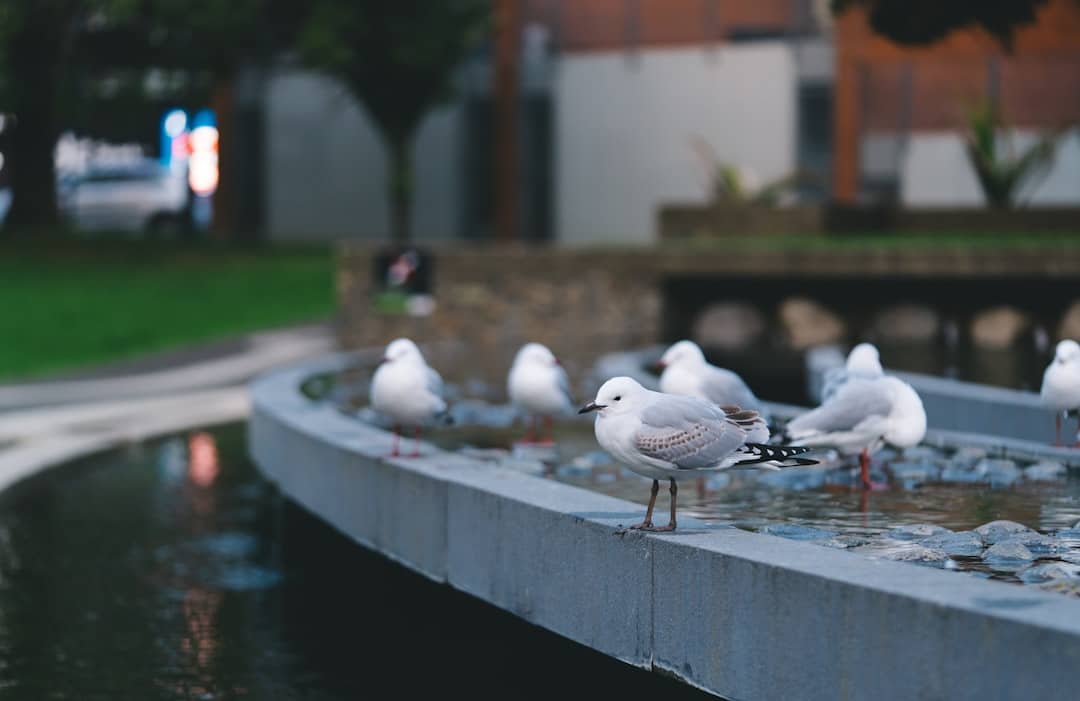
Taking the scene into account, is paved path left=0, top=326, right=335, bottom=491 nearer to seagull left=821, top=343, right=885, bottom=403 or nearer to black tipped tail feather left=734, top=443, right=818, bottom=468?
seagull left=821, top=343, right=885, bottom=403

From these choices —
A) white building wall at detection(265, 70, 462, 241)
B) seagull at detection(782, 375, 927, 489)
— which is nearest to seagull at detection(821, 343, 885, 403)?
seagull at detection(782, 375, 927, 489)

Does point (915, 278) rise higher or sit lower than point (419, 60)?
lower

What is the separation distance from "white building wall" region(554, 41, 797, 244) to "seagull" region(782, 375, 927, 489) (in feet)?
105

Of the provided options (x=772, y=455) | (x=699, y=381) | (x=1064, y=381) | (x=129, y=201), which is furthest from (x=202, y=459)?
(x=129, y=201)

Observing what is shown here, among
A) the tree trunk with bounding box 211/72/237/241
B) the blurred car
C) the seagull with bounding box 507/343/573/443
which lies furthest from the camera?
the blurred car

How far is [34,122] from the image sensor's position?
40.6 metres

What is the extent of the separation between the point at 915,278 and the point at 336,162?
89.1 feet

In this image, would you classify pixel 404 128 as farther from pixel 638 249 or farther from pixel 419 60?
pixel 638 249

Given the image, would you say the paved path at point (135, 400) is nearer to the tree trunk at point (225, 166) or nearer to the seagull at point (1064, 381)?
the seagull at point (1064, 381)

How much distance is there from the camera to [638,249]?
82.6 ft

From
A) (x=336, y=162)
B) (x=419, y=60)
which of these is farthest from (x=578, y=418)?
(x=336, y=162)

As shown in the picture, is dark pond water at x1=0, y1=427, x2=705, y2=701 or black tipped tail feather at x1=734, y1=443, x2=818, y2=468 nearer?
black tipped tail feather at x1=734, y1=443, x2=818, y2=468

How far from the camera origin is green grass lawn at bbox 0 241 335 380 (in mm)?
26828

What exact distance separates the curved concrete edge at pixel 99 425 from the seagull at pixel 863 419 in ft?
24.0
